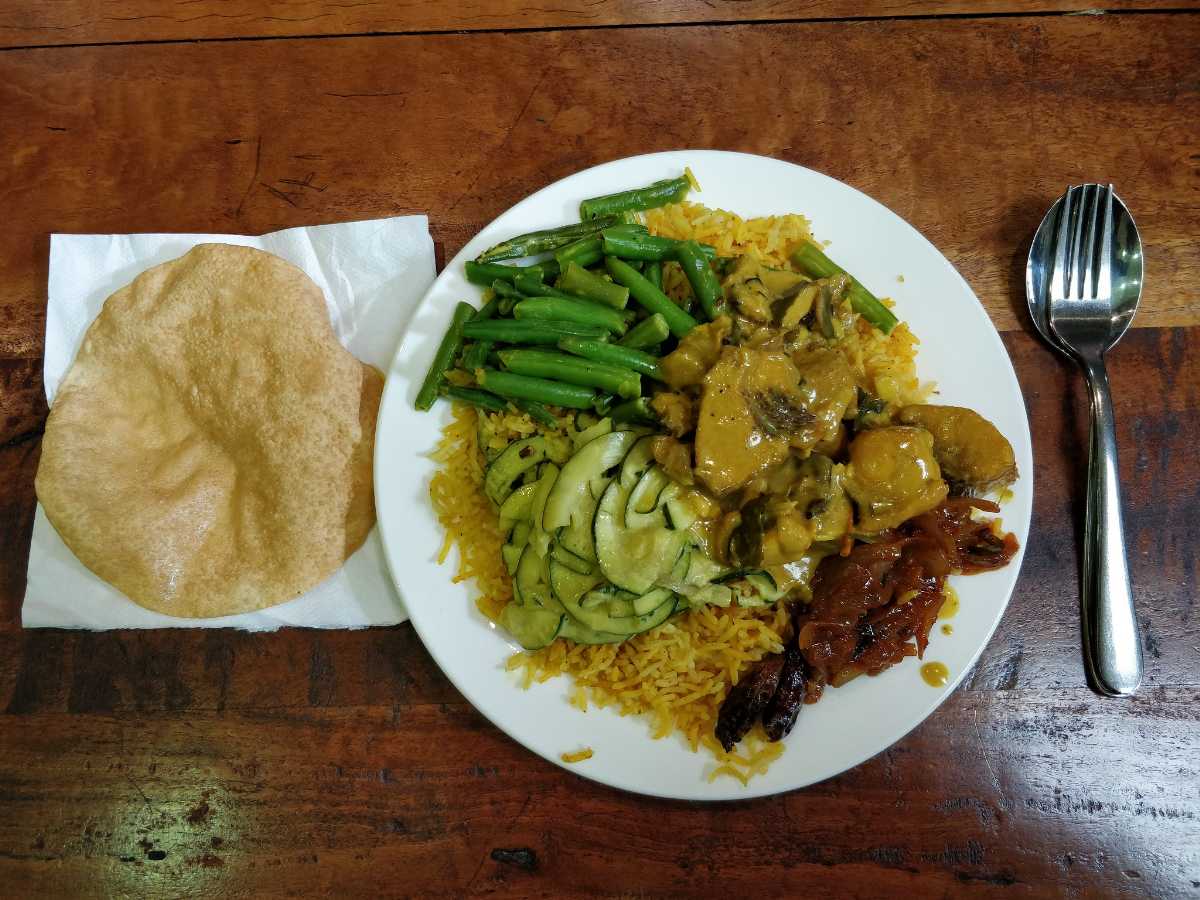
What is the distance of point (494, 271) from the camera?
307cm

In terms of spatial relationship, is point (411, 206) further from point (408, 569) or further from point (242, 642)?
point (242, 642)

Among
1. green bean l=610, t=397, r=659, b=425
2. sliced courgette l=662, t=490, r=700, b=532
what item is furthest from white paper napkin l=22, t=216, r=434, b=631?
sliced courgette l=662, t=490, r=700, b=532

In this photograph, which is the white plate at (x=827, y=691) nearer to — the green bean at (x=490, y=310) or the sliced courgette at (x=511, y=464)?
the green bean at (x=490, y=310)

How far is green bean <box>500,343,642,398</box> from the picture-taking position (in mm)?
2918

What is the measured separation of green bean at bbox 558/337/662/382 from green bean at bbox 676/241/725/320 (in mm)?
324

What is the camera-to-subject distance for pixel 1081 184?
3.83 meters

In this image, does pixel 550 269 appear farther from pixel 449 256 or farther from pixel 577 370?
pixel 449 256

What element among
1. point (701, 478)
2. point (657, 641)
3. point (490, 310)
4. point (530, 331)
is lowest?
point (657, 641)

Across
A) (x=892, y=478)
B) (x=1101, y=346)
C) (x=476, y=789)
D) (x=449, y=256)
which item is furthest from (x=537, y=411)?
(x=1101, y=346)

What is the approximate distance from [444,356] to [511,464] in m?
0.53

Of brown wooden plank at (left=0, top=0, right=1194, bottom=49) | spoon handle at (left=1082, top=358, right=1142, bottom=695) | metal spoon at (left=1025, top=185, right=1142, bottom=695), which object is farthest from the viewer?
brown wooden plank at (left=0, top=0, right=1194, bottom=49)

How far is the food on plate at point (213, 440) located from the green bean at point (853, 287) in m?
1.92

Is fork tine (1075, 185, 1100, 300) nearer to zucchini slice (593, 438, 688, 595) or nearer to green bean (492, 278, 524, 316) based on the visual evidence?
zucchini slice (593, 438, 688, 595)

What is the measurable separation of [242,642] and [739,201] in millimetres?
2892
